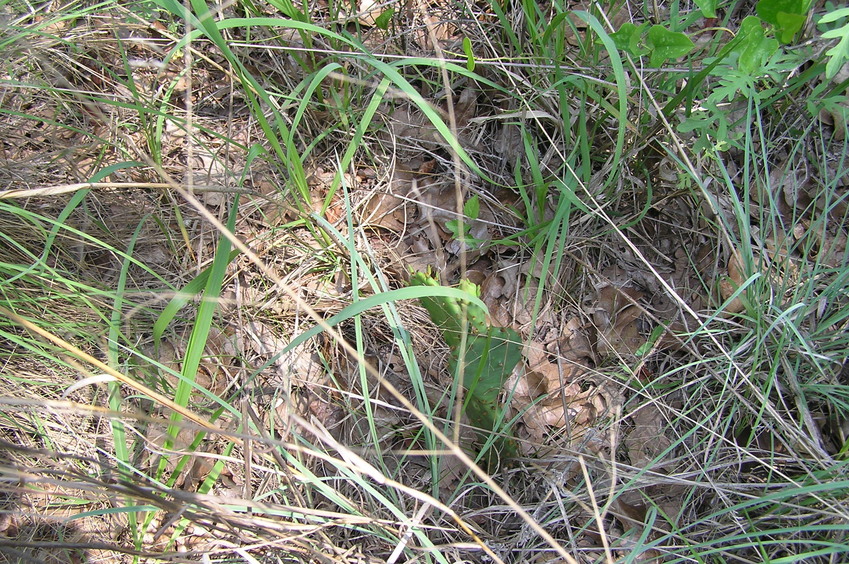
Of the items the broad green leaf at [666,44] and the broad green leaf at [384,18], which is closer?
the broad green leaf at [666,44]

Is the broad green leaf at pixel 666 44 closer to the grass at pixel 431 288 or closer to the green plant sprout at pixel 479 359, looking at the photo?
the grass at pixel 431 288

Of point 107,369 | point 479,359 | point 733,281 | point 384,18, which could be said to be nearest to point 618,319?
point 733,281

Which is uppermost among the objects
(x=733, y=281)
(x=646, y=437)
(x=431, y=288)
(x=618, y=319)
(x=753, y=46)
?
(x=753, y=46)

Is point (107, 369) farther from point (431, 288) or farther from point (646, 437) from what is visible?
point (646, 437)

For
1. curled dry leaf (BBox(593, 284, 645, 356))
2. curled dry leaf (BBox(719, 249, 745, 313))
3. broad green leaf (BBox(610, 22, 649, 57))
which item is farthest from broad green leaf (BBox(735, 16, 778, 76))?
curled dry leaf (BBox(593, 284, 645, 356))

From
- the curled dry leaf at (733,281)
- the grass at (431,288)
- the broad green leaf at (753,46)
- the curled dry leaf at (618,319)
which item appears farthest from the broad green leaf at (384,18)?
the curled dry leaf at (733,281)

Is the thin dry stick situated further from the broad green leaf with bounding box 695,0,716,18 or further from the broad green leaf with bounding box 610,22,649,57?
the broad green leaf with bounding box 695,0,716,18
